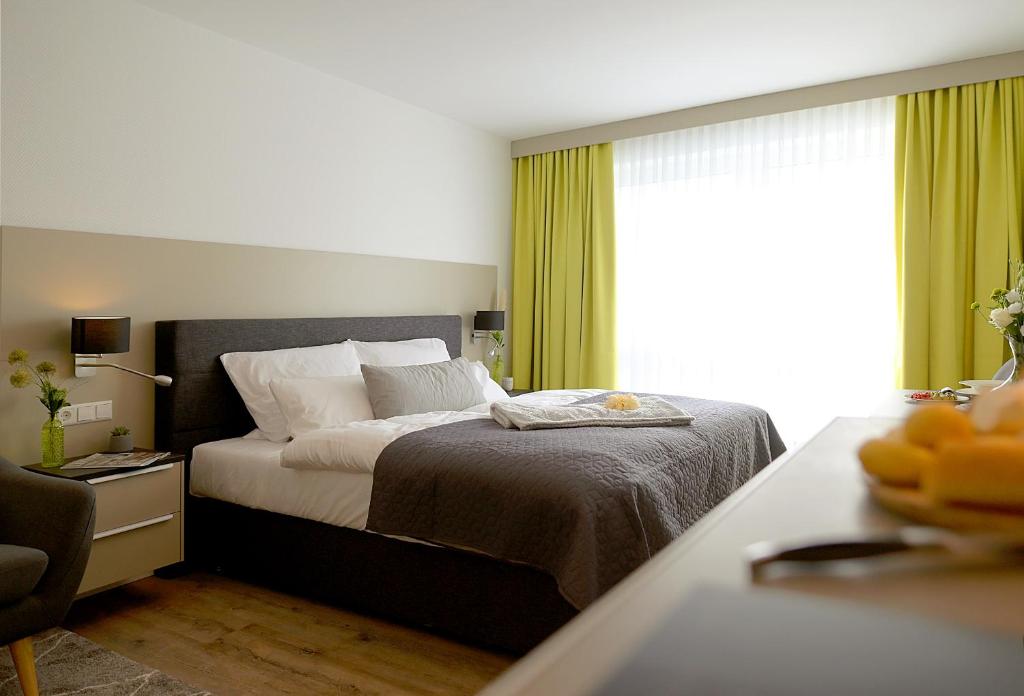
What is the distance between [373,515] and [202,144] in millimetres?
2217

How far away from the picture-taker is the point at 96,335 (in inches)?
120

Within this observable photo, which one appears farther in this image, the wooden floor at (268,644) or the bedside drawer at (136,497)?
the bedside drawer at (136,497)

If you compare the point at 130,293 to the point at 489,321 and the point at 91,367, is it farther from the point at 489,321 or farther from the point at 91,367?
the point at 489,321

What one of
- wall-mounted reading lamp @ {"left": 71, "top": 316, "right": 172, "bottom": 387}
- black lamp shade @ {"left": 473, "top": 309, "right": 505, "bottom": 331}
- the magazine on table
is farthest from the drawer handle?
A: black lamp shade @ {"left": 473, "top": 309, "right": 505, "bottom": 331}

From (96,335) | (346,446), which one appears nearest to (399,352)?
(346,446)

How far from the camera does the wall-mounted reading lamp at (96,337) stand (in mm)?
3033

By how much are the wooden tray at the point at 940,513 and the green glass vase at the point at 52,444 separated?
3.22m

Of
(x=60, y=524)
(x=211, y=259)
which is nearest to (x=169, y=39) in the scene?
(x=211, y=259)

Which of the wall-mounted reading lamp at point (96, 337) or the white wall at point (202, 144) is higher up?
the white wall at point (202, 144)

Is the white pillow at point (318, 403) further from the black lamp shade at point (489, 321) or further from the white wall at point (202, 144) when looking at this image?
the black lamp shade at point (489, 321)

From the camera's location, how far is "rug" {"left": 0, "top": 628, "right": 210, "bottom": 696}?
2.36 metres

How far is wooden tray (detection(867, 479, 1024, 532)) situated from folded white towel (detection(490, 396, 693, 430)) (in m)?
2.63

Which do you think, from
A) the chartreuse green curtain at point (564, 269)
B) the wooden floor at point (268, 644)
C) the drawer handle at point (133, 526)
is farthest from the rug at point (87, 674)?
the chartreuse green curtain at point (564, 269)

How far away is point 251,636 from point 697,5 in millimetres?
3386
